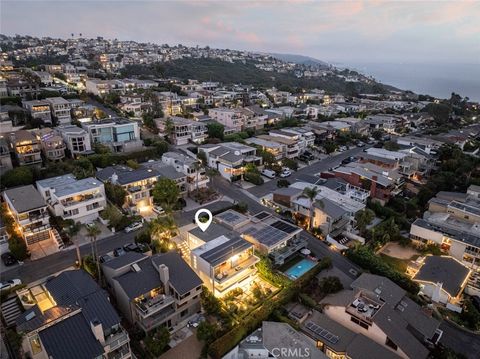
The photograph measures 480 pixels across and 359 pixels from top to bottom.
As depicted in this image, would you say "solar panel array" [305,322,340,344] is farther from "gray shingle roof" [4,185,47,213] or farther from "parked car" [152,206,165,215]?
"gray shingle roof" [4,185,47,213]

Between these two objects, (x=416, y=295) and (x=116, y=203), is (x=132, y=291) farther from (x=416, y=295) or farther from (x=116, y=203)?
(x=416, y=295)

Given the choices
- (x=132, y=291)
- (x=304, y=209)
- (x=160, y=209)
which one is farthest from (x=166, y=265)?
(x=304, y=209)

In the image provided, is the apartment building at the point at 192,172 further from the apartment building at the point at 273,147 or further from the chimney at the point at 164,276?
the chimney at the point at 164,276

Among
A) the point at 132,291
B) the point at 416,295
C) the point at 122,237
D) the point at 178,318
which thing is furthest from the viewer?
the point at 122,237

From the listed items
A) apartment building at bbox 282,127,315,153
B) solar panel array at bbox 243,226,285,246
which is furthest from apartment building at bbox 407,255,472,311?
apartment building at bbox 282,127,315,153

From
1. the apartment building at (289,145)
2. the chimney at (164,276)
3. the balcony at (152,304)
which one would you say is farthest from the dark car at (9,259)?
the apartment building at (289,145)

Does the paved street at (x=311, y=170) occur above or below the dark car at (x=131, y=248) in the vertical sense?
above
